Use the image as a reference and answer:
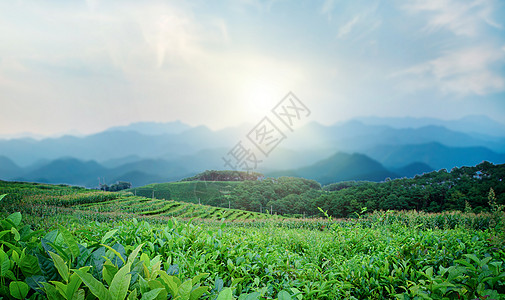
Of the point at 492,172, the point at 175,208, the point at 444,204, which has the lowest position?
the point at 175,208

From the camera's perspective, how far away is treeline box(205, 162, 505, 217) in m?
6.86

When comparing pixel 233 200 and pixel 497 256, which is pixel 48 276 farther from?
pixel 233 200

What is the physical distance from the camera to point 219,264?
1914 millimetres

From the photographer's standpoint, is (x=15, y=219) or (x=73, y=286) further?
(x=15, y=219)

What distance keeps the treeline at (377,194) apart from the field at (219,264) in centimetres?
343

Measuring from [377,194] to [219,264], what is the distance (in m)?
6.90

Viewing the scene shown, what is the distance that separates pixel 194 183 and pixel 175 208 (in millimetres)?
993

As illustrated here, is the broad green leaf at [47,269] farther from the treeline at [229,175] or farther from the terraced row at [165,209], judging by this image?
the treeline at [229,175]

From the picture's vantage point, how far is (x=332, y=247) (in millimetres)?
3250

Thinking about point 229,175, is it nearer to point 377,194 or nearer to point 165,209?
point 165,209

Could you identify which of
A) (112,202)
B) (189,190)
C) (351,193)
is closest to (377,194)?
(351,193)

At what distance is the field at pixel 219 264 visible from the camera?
930 mm

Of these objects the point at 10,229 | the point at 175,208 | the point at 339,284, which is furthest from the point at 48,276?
the point at 175,208

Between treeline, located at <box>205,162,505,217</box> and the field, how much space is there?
3426 millimetres
